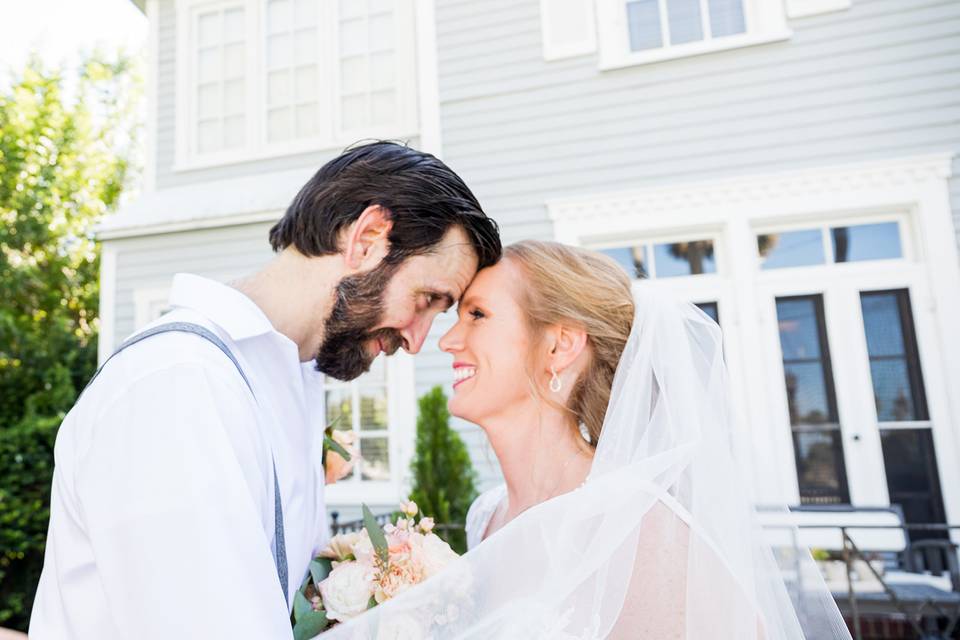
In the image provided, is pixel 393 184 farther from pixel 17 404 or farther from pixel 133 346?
pixel 17 404

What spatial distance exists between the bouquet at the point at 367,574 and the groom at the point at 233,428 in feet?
0.25

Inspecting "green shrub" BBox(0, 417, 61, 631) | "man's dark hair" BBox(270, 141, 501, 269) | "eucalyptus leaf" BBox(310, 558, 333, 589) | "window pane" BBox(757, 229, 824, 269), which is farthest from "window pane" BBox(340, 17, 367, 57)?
"eucalyptus leaf" BBox(310, 558, 333, 589)

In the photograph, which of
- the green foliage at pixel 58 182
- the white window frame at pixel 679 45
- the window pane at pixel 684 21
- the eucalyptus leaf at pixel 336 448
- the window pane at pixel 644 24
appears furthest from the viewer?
the green foliage at pixel 58 182

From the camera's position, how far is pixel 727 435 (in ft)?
5.97

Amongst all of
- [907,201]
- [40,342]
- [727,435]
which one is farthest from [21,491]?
[907,201]

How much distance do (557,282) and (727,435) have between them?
28.9 inches

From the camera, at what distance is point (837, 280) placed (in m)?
5.20

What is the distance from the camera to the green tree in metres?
6.98

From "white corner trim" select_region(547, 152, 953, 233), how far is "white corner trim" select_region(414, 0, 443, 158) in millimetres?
1465

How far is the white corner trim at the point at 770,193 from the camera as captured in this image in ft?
16.4

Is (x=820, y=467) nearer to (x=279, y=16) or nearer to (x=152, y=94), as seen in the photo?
(x=279, y=16)

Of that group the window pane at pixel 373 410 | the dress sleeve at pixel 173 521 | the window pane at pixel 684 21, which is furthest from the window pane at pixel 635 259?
the dress sleeve at pixel 173 521

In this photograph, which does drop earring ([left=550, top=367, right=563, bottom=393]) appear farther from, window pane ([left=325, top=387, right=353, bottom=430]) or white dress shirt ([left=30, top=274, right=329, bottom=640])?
window pane ([left=325, top=387, right=353, bottom=430])

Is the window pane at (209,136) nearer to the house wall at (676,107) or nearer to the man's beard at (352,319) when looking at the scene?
the house wall at (676,107)
